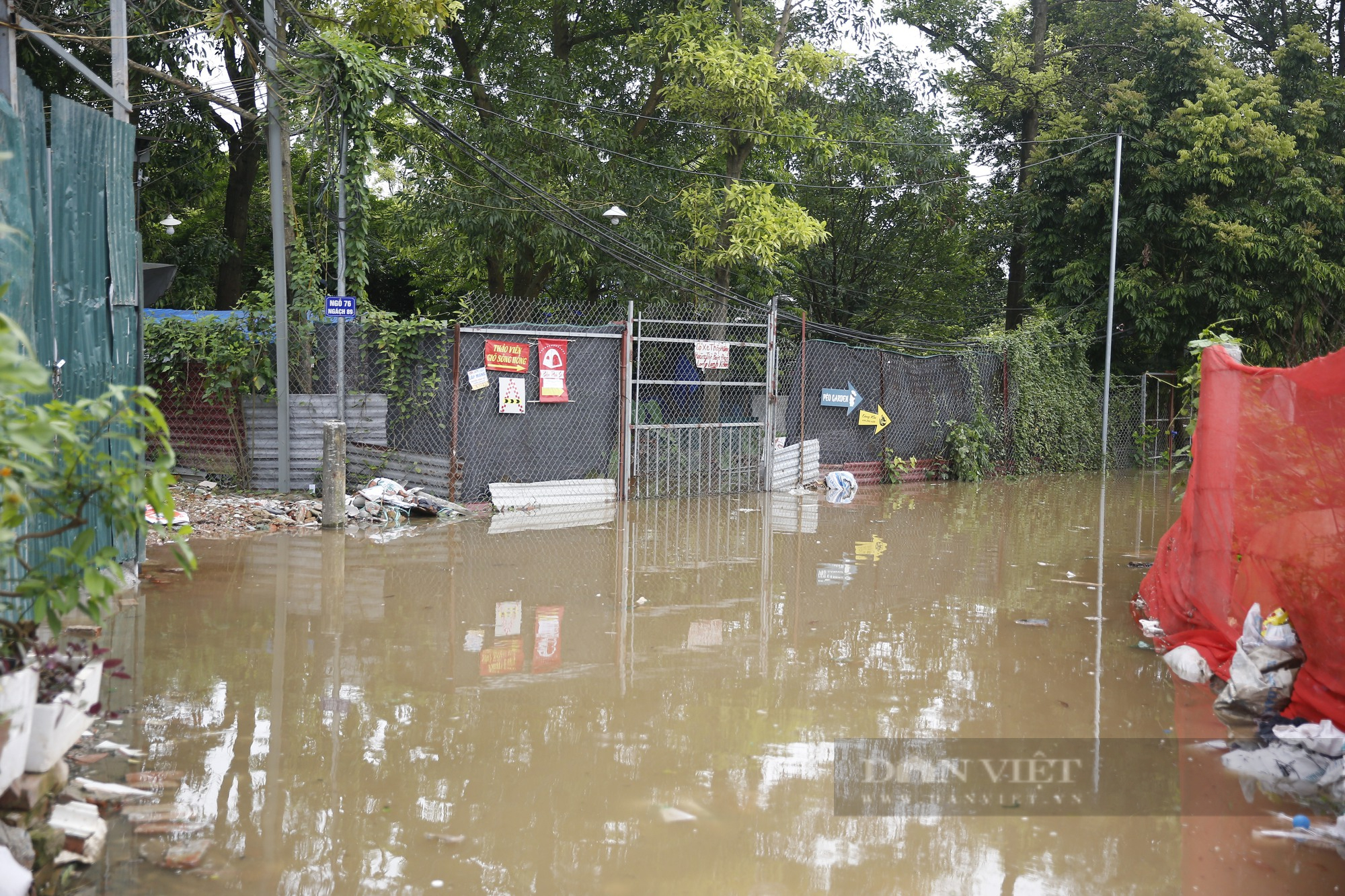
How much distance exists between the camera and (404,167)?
760 inches

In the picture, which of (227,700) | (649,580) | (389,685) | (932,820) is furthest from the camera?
(649,580)

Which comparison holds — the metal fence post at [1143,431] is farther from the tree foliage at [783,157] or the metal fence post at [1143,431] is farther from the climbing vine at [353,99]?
the climbing vine at [353,99]

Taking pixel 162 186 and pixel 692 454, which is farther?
pixel 162 186

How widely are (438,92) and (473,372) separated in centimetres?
878

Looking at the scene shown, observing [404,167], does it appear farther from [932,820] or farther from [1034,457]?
[932,820]

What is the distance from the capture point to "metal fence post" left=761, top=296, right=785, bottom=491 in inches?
587

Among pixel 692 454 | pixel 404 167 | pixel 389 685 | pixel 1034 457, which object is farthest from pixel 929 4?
pixel 389 685

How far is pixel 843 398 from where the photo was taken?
664 inches

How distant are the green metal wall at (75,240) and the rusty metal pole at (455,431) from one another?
4.77m

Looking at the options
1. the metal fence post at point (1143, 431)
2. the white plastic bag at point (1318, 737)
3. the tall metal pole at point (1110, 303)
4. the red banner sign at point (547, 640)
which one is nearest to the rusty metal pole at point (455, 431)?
the red banner sign at point (547, 640)

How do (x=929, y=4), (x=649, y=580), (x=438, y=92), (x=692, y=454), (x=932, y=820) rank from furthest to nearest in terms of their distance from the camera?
(x=929, y=4)
(x=438, y=92)
(x=692, y=454)
(x=649, y=580)
(x=932, y=820)

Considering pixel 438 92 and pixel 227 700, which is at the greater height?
pixel 438 92

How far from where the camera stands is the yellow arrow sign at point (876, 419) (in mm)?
17297

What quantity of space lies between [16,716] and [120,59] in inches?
267
